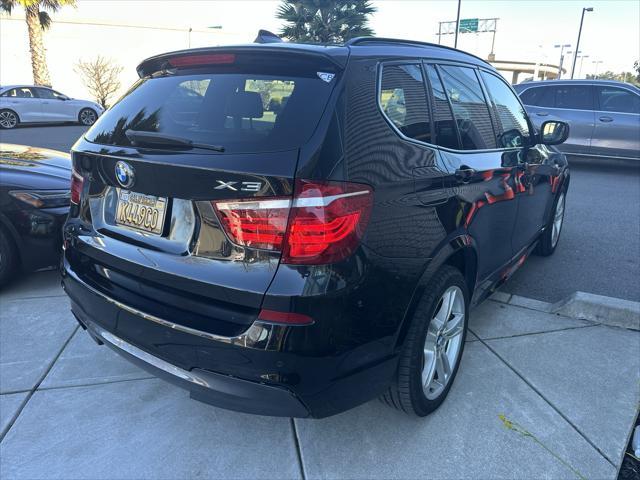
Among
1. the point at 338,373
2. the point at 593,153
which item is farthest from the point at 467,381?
the point at 593,153

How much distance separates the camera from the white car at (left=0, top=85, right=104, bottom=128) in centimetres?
1811

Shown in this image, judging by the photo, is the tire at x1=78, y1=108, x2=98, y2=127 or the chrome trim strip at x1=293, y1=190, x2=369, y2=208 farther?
the tire at x1=78, y1=108, x2=98, y2=127

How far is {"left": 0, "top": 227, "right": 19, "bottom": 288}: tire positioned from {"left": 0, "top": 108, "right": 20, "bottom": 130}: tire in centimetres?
1735

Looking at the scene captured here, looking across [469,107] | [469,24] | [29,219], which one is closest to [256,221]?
[469,107]

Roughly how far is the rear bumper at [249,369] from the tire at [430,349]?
0.15 m

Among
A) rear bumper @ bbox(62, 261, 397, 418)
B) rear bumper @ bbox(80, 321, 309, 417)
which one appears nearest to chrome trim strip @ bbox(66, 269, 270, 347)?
rear bumper @ bbox(62, 261, 397, 418)

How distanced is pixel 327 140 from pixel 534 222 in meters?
2.77

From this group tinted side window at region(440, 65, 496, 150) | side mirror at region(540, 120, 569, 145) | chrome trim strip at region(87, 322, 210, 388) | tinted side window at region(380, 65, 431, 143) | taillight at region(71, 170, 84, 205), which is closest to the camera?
chrome trim strip at region(87, 322, 210, 388)

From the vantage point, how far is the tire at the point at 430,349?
2232 millimetres

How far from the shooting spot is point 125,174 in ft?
6.86

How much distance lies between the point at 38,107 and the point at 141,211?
19903 millimetres

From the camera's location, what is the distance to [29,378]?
286 cm

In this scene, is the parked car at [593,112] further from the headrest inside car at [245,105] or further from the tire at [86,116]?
the tire at [86,116]

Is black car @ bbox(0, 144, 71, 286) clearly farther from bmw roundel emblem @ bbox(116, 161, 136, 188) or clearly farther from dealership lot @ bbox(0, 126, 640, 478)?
bmw roundel emblem @ bbox(116, 161, 136, 188)
